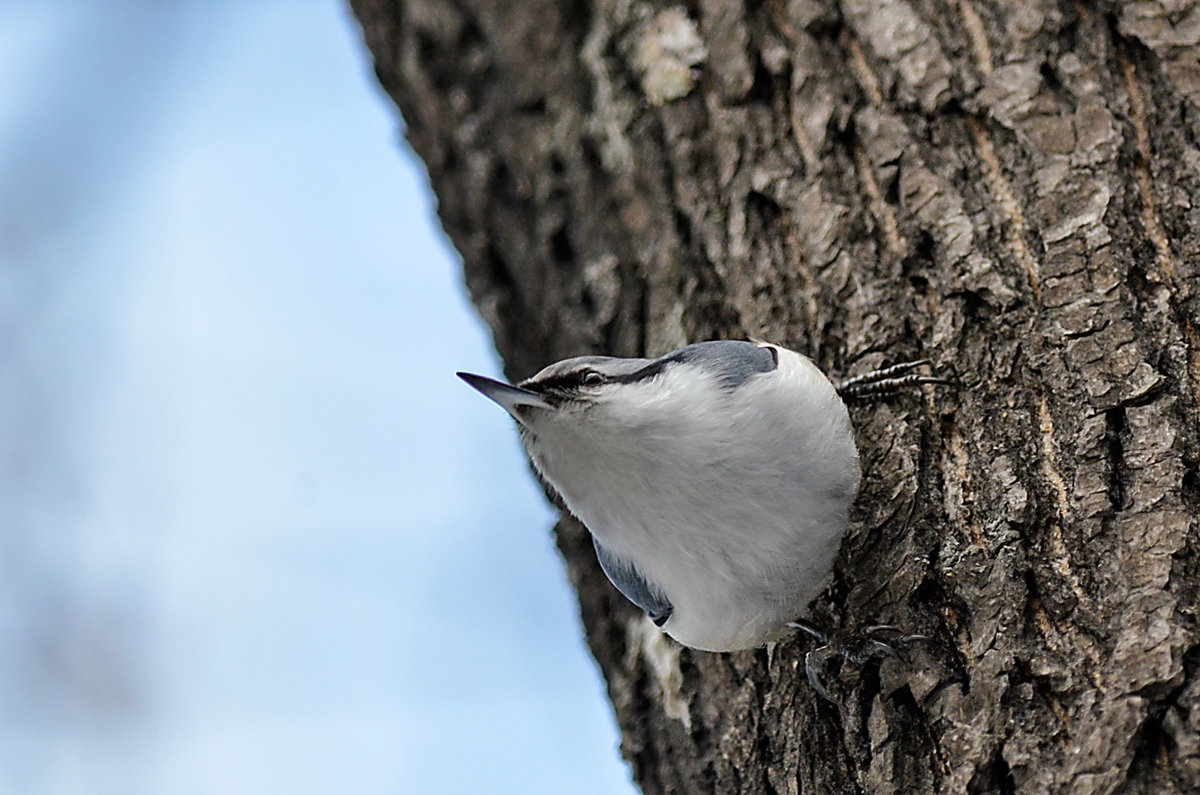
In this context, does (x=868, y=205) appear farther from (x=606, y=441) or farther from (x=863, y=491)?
(x=606, y=441)

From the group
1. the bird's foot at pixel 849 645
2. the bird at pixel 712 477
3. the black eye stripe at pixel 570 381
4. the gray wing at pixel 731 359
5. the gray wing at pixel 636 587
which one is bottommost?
the bird's foot at pixel 849 645

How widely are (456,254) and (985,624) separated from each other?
1.91 m

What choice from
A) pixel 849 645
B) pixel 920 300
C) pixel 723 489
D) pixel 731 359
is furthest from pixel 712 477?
pixel 920 300

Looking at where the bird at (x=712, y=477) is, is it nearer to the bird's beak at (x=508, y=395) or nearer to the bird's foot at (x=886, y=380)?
the bird's beak at (x=508, y=395)

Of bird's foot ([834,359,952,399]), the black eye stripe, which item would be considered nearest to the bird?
the black eye stripe

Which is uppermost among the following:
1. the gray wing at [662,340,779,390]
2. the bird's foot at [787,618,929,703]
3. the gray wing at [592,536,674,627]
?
the gray wing at [662,340,779,390]

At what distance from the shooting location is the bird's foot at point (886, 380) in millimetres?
1925

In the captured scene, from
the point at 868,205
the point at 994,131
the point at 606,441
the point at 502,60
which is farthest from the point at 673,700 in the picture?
the point at 502,60

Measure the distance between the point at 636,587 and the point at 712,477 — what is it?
29 centimetres

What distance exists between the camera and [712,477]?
177 centimetres

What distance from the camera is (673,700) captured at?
2.17m

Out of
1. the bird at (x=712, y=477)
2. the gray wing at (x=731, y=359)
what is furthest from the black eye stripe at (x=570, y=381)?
the gray wing at (x=731, y=359)

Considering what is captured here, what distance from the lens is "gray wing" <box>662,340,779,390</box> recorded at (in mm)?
1865

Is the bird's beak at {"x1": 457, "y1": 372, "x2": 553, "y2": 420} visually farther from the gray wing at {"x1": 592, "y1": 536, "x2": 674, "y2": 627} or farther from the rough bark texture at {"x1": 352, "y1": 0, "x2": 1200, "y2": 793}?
the rough bark texture at {"x1": 352, "y1": 0, "x2": 1200, "y2": 793}
